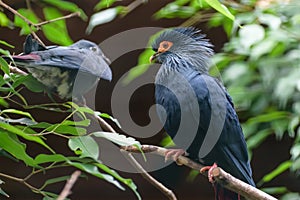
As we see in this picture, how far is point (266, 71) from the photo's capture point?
2.03 meters

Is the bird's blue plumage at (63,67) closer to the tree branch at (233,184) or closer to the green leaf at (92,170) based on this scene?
the tree branch at (233,184)

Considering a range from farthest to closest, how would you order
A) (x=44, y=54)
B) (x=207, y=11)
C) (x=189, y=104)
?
1. (x=207, y=11)
2. (x=189, y=104)
3. (x=44, y=54)

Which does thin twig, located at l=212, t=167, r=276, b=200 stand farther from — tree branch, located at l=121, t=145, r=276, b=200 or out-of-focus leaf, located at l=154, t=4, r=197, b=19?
out-of-focus leaf, located at l=154, t=4, r=197, b=19

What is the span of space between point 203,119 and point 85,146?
60 cm

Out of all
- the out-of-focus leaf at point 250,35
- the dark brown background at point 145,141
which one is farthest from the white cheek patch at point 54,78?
the dark brown background at point 145,141

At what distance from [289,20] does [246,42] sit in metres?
0.34

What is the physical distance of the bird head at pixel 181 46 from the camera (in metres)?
1.68

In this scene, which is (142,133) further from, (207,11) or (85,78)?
(85,78)

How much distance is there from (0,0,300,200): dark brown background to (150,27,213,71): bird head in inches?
26.7

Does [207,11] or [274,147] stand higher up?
[207,11]

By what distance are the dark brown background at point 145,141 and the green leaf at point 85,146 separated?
4.43 feet

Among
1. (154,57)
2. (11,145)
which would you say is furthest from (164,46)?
(11,145)

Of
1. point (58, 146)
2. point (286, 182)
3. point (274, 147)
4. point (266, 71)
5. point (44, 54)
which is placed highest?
point (44, 54)

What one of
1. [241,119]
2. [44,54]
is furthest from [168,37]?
[241,119]
